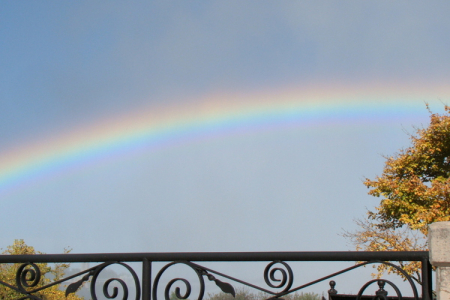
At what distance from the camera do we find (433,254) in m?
2.28

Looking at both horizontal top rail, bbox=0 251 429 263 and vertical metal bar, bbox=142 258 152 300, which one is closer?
horizontal top rail, bbox=0 251 429 263

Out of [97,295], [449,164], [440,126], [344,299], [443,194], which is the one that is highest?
[440,126]

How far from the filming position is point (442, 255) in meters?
2.26

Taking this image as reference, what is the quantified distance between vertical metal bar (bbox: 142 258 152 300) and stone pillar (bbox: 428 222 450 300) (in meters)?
1.74

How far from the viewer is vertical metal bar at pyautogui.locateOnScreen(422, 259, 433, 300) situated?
2420 mm

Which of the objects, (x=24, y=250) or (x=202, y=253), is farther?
(x=24, y=250)

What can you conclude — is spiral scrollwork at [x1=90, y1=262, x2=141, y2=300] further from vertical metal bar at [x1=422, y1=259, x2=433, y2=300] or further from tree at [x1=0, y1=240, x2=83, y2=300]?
tree at [x1=0, y1=240, x2=83, y2=300]

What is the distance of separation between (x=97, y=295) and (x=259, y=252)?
125 centimetres

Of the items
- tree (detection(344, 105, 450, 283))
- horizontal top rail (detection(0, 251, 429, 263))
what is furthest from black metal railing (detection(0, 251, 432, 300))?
tree (detection(344, 105, 450, 283))

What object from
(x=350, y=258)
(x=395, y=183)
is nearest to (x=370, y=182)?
(x=395, y=183)

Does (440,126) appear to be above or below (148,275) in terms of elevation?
above

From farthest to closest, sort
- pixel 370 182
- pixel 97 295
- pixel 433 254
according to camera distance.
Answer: pixel 370 182 → pixel 97 295 → pixel 433 254

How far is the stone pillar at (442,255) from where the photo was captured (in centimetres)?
225

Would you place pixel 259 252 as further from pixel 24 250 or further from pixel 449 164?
pixel 24 250
